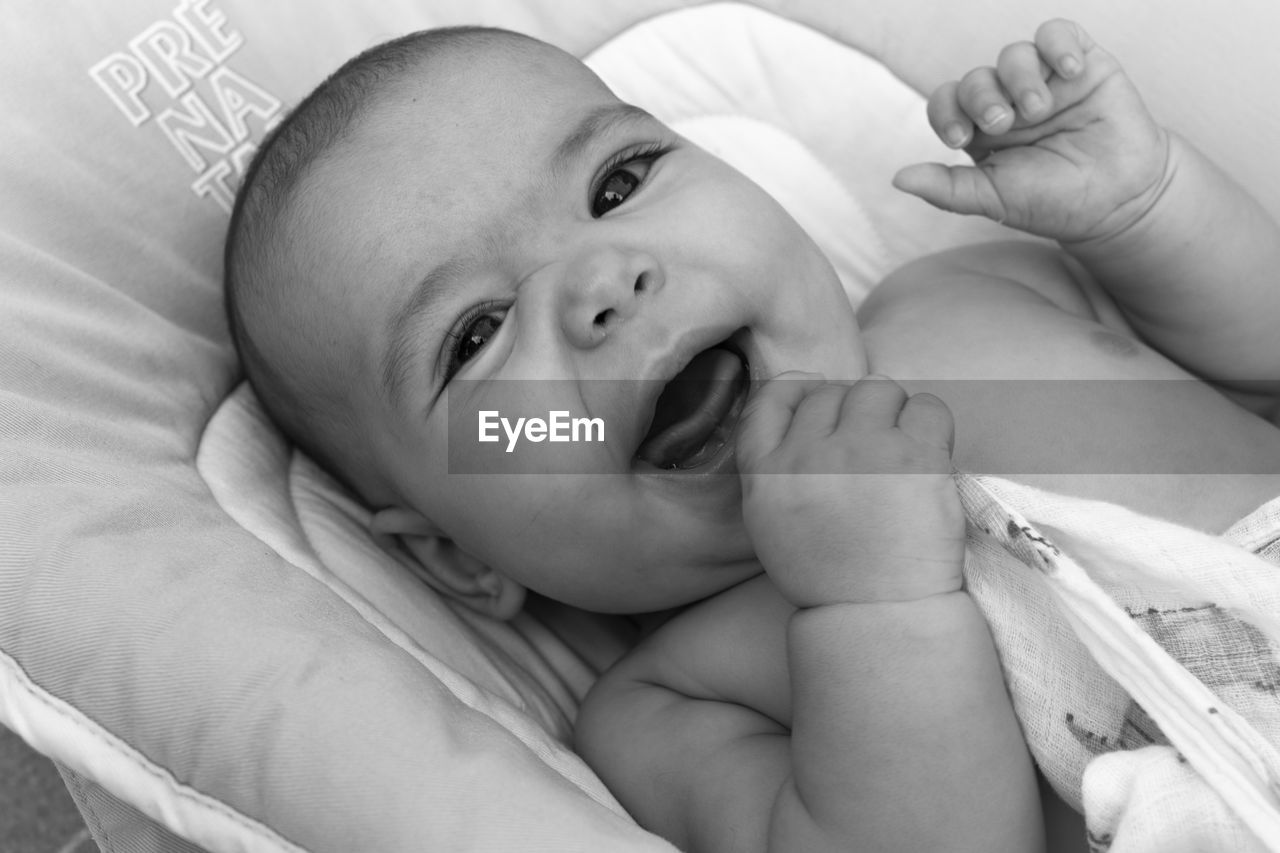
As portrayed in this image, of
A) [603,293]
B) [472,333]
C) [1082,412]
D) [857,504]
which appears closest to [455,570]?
[472,333]

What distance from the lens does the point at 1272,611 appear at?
839 millimetres

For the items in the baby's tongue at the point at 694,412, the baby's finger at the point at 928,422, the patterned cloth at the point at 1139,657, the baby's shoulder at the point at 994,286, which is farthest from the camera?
the baby's shoulder at the point at 994,286

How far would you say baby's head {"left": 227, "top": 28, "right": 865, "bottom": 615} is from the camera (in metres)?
0.99

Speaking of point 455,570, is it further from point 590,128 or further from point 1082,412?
point 1082,412

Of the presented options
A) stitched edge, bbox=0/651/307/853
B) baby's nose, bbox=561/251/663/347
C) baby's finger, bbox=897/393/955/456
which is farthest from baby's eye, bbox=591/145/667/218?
stitched edge, bbox=0/651/307/853

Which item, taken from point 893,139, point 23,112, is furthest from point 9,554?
point 893,139

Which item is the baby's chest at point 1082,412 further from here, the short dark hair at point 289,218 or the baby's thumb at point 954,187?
the short dark hair at point 289,218

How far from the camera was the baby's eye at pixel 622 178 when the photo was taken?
43.1 inches

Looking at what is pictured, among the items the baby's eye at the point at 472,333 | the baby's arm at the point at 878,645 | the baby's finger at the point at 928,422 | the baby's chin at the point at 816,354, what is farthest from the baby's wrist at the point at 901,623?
the baby's eye at the point at 472,333

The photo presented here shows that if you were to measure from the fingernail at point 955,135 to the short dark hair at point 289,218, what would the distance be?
0.45m

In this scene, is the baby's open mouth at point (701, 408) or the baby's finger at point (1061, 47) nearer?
the baby's open mouth at point (701, 408)

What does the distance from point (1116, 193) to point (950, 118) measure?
19 cm

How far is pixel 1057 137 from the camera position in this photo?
124cm

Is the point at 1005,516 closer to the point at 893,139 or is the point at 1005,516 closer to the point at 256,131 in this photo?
the point at 893,139
